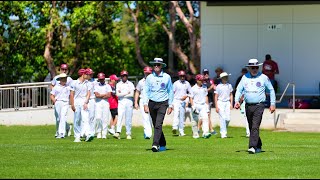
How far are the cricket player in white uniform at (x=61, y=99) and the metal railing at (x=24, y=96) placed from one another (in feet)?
33.8

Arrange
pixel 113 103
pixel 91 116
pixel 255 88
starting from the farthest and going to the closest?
1. pixel 113 103
2. pixel 91 116
3. pixel 255 88

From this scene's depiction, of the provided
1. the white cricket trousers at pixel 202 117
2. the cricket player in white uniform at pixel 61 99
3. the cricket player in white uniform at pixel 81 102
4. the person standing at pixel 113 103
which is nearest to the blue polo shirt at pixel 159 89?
the cricket player in white uniform at pixel 81 102

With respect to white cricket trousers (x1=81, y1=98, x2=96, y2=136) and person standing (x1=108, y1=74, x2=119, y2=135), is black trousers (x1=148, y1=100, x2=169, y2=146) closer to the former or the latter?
white cricket trousers (x1=81, y1=98, x2=96, y2=136)

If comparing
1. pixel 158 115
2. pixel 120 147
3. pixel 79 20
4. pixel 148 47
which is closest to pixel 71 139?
pixel 120 147

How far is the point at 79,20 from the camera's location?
48.3 meters

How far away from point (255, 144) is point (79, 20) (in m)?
26.7

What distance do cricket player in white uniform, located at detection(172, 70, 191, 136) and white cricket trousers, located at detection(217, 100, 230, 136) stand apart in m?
1.28

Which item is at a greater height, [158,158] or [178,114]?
[178,114]

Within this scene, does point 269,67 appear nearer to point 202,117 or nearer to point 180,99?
point 180,99

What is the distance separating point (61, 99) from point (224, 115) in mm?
5231

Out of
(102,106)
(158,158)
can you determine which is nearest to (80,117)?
(102,106)

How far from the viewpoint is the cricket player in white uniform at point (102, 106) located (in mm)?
29547

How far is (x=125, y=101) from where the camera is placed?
3038 centimetres

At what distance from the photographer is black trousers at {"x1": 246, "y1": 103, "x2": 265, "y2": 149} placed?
898 inches
